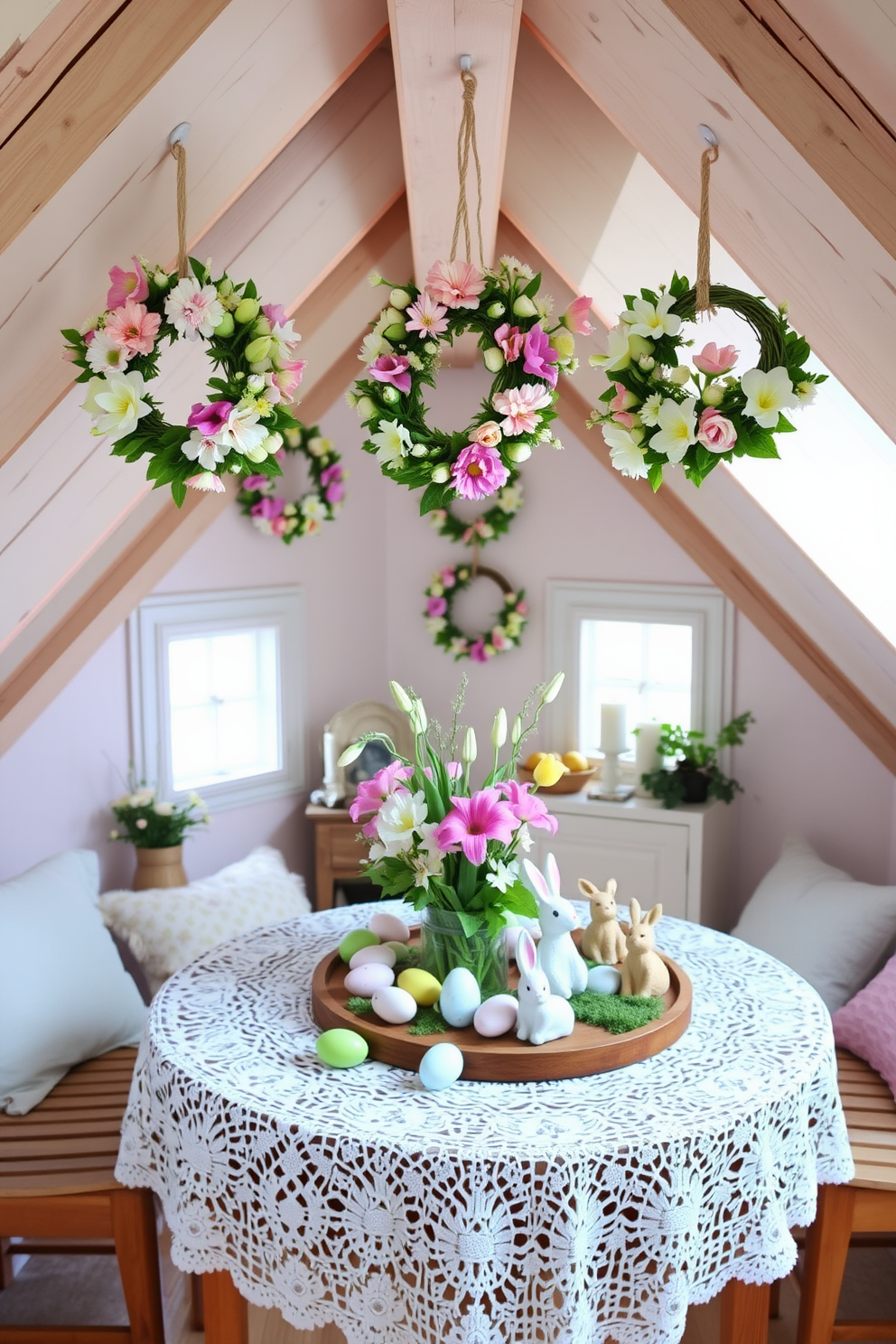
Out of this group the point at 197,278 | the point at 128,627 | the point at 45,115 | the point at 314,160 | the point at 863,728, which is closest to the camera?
the point at 45,115

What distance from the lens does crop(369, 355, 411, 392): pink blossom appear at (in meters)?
1.92

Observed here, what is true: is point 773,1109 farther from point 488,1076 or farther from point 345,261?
point 345,261

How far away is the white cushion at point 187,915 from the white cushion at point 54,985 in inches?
8.5

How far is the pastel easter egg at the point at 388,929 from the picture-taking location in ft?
8.28

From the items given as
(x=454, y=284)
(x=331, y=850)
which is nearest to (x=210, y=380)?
(x=454, y=284)

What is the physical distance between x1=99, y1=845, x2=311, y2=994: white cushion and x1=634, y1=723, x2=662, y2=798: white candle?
131cm

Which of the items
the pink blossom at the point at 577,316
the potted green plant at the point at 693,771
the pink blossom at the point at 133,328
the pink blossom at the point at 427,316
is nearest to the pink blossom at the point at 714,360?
the pink blossom at the point at 577,316

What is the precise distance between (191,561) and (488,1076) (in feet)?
8.50

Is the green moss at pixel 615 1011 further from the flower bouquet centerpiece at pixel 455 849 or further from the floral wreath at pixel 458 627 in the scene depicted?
the floral wreath at pixel 458 627

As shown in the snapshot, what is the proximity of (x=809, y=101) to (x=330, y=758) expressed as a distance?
331 cm

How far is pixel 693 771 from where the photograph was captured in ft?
13.2

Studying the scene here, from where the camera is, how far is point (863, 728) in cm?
346

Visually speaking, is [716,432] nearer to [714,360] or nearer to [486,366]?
[714,360]

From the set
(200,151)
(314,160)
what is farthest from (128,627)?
(200,151)
